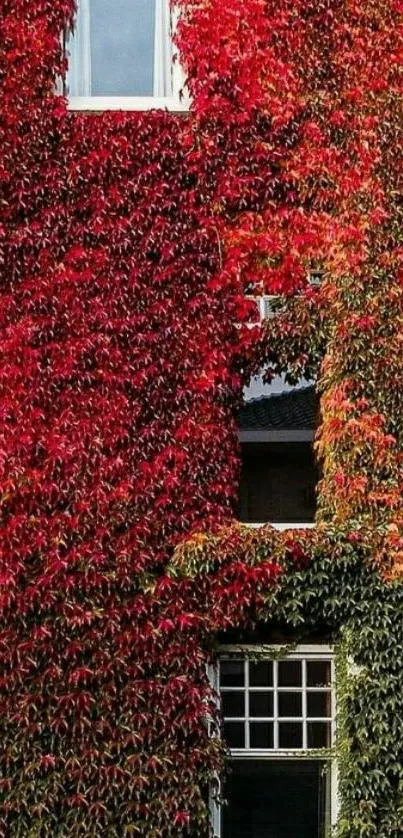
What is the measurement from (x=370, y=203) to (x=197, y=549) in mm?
3728

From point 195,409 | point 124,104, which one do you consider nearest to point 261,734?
point 195,409

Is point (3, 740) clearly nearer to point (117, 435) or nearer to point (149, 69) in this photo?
point (117, 435)

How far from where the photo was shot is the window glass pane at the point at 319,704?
11.6 metres

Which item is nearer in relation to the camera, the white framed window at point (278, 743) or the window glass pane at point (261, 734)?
the white framed window at point (278, 743)

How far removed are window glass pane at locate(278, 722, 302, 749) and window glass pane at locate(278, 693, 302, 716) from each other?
99mm

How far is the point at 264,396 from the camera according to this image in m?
12.7

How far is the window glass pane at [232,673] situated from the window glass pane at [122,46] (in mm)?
5626

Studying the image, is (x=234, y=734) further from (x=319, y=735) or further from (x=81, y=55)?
(x=81, y=55)

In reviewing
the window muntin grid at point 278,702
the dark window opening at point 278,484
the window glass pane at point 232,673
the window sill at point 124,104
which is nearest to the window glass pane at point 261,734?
the window muntin grid at point 278,702

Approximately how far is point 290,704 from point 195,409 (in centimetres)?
287

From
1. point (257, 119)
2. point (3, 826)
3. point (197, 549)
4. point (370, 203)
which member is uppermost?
point (257, 119)

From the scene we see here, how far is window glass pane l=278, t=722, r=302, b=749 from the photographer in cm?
1152

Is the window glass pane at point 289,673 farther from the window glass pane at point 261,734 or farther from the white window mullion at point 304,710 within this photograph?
the window glass pane at point 261,734

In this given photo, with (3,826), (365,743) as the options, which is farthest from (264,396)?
(3,826)
